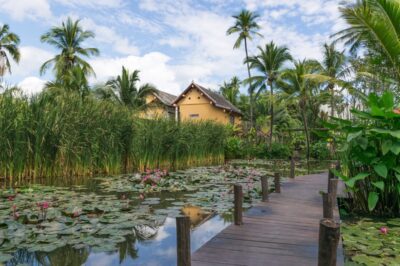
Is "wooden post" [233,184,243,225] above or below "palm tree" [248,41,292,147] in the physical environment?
below

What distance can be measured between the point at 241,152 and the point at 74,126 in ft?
42.7

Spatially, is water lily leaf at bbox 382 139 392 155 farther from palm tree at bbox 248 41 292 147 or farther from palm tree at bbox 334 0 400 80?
palm tree at bbox 248 41 292 147

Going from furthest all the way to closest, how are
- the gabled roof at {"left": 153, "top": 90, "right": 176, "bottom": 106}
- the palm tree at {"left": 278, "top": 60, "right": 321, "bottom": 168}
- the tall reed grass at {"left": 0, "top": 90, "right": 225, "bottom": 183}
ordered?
the gabled roof at {"left": 153, "top": 90, "right": 176, "bottom": 106} < the palm tree at {"left": 278, "top": 60, "right": 321, "bottom": 168} < the tall reed grass at {"left": 0, "top": 90, "right": 225, "bottom": 183}

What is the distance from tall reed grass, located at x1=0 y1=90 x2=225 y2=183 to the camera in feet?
25.5

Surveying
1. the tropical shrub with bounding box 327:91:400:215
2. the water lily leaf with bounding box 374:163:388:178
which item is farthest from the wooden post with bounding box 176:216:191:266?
the water lily leaf with bounding box 374:163:388:178

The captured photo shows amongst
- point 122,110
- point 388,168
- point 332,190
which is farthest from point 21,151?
point 388,168

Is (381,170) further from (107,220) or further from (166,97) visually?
(166,97)

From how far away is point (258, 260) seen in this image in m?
2.97

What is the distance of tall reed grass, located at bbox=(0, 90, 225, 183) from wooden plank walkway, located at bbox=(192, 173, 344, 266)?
582cm

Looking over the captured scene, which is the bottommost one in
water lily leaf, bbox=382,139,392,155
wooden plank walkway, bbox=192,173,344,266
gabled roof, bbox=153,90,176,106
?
wooden plank walkway, bbox=192,173,344,266

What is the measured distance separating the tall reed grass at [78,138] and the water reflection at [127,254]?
4.87m

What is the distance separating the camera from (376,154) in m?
4.78

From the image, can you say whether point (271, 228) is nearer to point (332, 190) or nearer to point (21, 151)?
point (332, 190)

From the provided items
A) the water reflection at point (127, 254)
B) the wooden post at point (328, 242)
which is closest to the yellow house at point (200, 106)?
the water reflection at point (127, 254)
